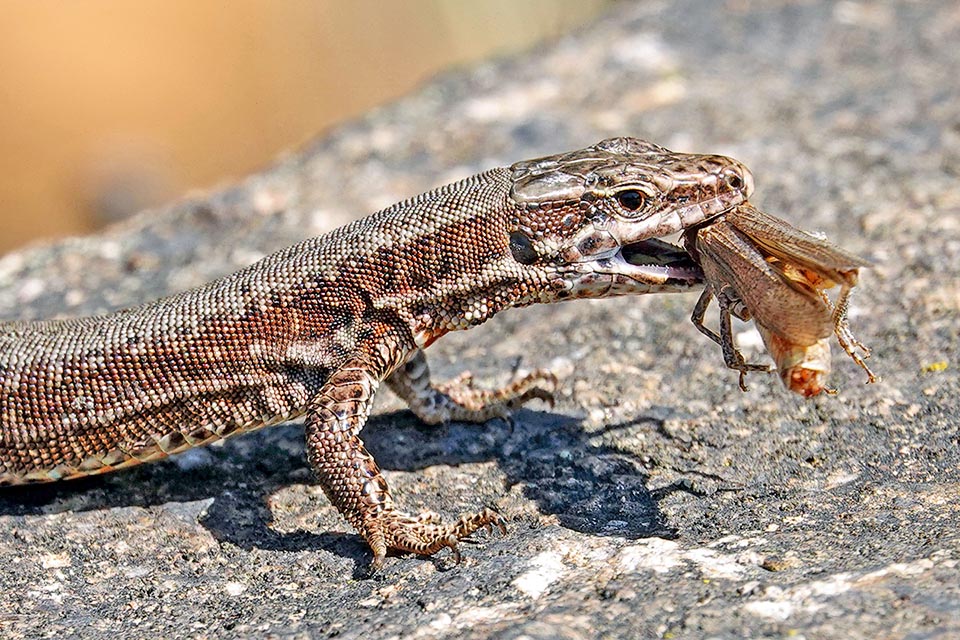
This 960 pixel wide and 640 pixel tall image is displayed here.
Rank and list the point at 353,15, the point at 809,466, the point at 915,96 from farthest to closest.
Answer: the point at 353,15, the point at 915,96, the point at 809,466

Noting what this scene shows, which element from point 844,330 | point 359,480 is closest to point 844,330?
point 844,330

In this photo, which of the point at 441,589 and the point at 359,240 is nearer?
the point at 441,589

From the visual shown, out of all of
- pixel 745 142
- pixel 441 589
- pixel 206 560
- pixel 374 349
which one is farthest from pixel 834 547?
pixel 745 142

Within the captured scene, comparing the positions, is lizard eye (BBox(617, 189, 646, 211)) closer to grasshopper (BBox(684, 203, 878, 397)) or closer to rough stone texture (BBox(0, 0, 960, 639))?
grasshopper (BBox(684, 203, 878, 397))

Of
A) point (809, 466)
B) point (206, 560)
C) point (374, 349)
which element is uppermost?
point (374, 349)

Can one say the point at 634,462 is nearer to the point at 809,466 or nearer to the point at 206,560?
the point at 809,466

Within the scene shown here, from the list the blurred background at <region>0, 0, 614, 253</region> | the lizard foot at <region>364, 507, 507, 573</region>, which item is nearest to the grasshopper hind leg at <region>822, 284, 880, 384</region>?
the lizard foot at <region>364, 507, 507, 573</region>
